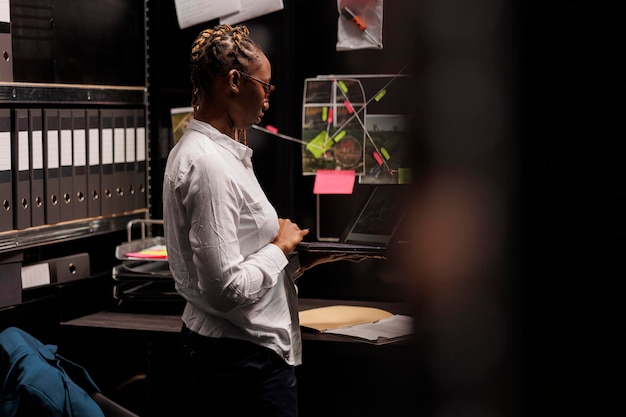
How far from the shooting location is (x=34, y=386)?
1500mm

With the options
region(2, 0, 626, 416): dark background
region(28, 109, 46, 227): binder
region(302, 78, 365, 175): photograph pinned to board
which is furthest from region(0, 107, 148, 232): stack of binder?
region(2, 0, 626, 416): dark background

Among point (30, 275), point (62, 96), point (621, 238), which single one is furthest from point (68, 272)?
point (621, 238)

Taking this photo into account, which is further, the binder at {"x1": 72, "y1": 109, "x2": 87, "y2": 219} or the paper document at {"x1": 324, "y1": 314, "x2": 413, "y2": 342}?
the binder at {"x1": 72, "y1": 109, "x2": 87, "y2": 219}

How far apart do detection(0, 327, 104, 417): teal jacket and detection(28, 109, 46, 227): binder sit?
52 cm

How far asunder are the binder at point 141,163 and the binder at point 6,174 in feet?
1.79

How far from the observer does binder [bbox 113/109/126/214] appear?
245 centimetres

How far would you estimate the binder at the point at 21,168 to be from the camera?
2057 mm

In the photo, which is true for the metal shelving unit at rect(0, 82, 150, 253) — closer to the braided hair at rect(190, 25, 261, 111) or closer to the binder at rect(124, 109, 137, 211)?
the binder at rect(124, 109, 137, 211)

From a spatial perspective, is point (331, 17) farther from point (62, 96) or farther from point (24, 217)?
point (24, 217)

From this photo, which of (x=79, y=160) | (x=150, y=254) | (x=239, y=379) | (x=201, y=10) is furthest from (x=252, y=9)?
(x=239, y=379)

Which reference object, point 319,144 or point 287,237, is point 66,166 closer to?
point 319,144


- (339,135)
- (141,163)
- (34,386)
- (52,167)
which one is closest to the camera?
(34,386)

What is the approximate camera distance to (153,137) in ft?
8.70

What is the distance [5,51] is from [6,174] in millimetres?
302
